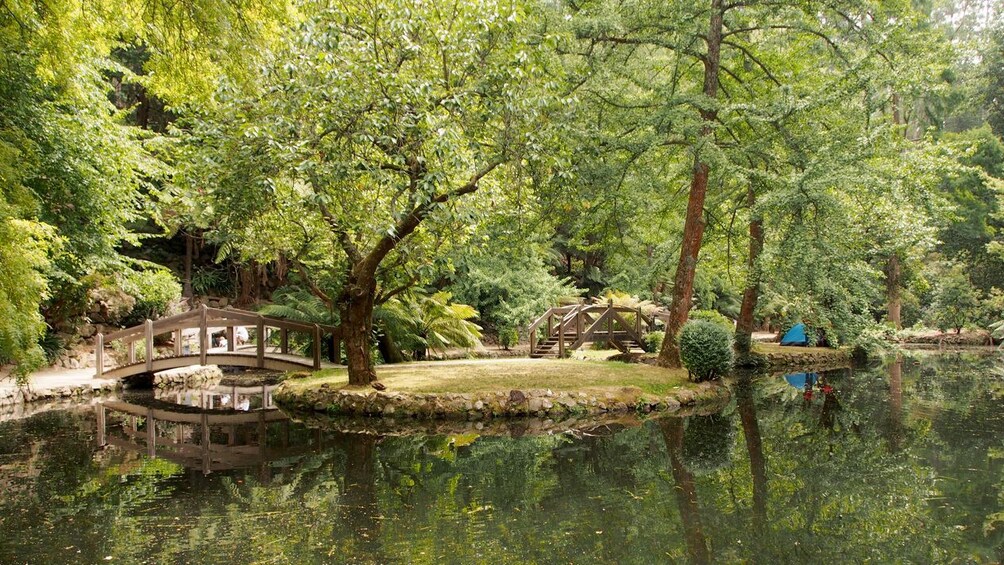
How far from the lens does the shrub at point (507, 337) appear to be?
20.7 metres

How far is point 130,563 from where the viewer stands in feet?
14.0

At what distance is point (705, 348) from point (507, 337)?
990 centimetres

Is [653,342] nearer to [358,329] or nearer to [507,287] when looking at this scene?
[507,287]

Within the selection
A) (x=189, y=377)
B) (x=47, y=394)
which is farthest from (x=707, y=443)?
(x=189, y=377)

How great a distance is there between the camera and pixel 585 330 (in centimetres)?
1622

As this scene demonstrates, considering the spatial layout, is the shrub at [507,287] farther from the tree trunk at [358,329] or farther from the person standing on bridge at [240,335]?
the tree trunk at [358,329]

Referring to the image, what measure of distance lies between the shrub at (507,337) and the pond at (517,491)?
1104 centimetres

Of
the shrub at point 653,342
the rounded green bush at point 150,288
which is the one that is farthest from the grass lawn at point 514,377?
the rounded green bush at point 150,288

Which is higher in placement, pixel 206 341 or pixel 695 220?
pixel 695 220

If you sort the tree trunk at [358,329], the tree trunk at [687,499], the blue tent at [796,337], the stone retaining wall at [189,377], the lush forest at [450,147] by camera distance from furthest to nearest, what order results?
the blue tent at [796,337]
the stone retaining wall at [189,377]
the tree trunk at [358,329]
the lush forest at [450,147]
the tree trunk at [687,499]

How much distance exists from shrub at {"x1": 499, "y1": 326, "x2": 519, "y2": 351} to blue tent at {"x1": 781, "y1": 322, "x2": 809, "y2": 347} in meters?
8.56

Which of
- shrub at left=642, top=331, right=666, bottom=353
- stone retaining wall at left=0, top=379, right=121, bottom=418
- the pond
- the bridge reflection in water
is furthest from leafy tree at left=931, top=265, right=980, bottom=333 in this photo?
stone retaining wall at left=0, top=379, right=121, bottom=418

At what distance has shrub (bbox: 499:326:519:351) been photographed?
20703 mm

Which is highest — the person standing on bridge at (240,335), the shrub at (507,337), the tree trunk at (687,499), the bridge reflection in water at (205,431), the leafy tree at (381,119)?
the leafy tree at (381,119)
